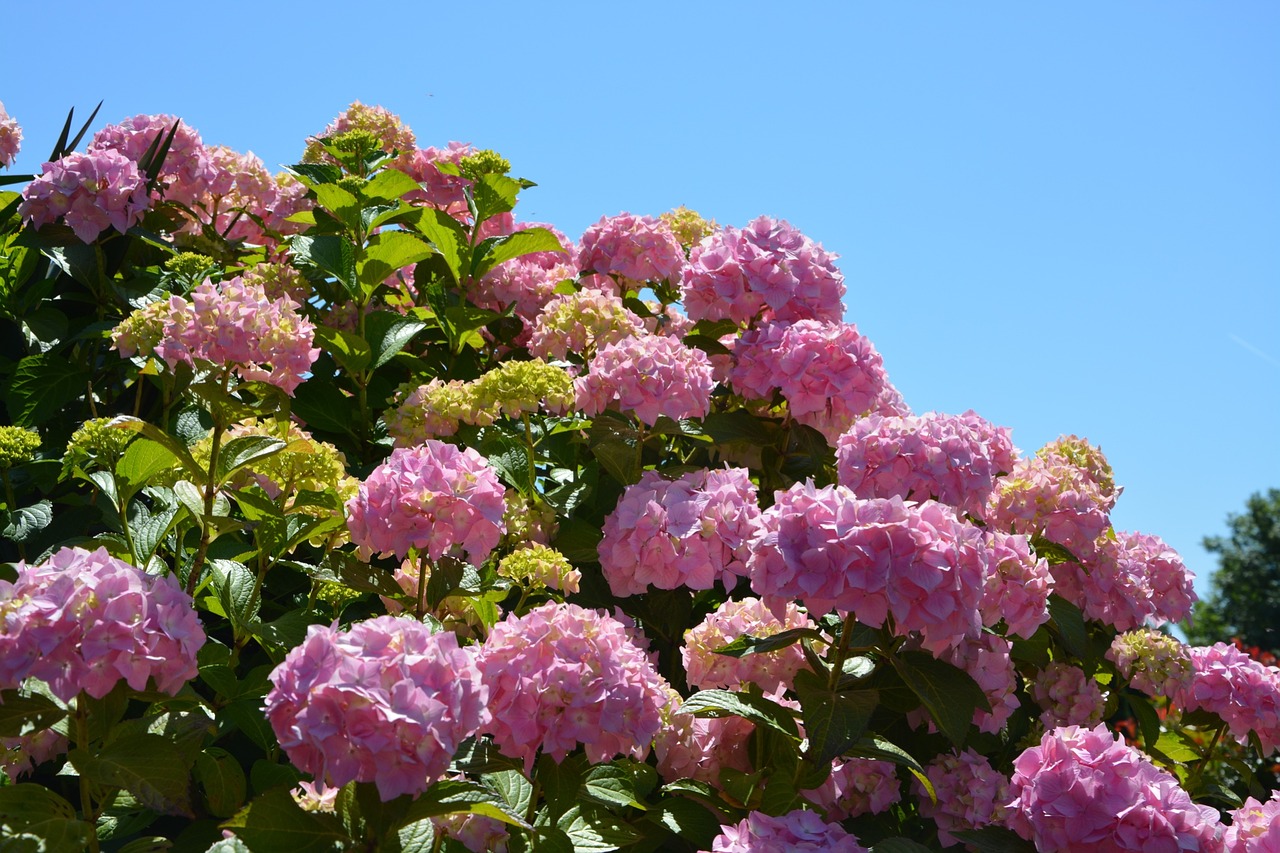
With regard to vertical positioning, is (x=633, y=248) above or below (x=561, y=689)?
above

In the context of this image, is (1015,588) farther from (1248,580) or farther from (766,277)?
(1248,580)

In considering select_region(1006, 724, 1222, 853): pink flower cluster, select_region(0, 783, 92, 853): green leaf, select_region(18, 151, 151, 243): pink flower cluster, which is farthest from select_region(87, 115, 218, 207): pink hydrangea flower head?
select_region(1006, 724, 1222, 853): pink flower cluster

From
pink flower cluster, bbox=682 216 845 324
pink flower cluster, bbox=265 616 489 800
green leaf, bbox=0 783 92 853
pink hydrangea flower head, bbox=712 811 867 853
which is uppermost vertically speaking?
pink flower cluster, bbox=682 216 845 324

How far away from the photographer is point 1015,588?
313 cm

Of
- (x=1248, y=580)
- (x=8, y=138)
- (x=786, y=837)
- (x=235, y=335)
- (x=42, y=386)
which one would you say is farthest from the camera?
(x=1248, y=580)

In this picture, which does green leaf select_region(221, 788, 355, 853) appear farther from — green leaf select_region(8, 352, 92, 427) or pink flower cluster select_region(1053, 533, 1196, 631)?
pink flower cluster select_region(1053, 533, 1196, 631)

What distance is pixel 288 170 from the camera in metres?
4.79

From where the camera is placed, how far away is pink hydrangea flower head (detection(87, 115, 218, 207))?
15.2 ft

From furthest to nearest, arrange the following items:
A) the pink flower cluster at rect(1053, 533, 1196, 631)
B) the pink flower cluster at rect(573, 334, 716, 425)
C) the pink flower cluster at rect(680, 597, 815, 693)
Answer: the pink flower cluster at rect(1053, 533, 1196, 631), the pink flower cluster at rect(573, 334, 716, 425), the pink flower cluster at rect(680, 597, 815, 693)

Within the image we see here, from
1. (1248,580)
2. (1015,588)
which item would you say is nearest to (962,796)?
→ (1015,588)

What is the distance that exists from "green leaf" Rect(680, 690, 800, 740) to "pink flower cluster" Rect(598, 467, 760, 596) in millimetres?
448

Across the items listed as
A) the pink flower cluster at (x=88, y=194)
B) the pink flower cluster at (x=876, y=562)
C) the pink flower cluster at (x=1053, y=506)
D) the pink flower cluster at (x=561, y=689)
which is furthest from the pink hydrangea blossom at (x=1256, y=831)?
the pink flower cluster at (x=88, y=194)

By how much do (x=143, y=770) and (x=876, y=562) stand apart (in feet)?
4.83

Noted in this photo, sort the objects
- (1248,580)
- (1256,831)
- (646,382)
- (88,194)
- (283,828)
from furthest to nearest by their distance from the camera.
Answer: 1. (1248,580)
2. (88,194)
3. (646,382)
4. (1256,831)
5. (283,828)
